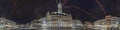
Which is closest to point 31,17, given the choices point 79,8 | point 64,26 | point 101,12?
point 79,8

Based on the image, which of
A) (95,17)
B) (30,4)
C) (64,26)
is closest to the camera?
(64,26)

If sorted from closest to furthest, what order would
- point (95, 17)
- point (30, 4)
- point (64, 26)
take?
point (64, 26) < point (95, 17) < point (30, 4)

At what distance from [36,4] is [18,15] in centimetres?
72

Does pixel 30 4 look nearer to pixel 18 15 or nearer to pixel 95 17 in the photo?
pixel 18 15

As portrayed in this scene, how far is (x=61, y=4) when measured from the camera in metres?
9.01

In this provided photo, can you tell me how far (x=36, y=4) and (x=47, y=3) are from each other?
0.36 m

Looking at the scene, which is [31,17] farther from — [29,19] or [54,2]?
[54,2]

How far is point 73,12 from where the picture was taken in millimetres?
8797

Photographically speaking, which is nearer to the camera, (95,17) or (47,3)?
(95,17)

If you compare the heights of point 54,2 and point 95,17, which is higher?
point 54,2

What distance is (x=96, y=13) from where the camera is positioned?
28.4ft

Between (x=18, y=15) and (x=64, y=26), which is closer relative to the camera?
(x=64, y=26)

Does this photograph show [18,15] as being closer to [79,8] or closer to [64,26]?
[79,8]

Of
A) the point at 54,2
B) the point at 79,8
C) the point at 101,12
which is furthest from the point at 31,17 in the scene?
the point at 101,12
